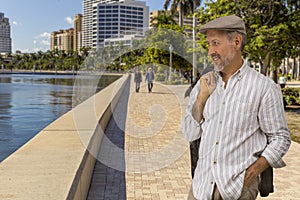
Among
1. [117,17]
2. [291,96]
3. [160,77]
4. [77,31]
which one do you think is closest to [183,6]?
[160,77]

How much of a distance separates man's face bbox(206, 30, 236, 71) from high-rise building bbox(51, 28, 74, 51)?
166635mm

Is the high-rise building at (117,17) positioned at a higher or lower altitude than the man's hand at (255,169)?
higher

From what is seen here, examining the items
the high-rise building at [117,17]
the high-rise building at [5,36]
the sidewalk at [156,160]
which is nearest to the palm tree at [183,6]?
the sidewalk at [156,160]

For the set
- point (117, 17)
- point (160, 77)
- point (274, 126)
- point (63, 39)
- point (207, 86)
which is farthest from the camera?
point (63, 39)

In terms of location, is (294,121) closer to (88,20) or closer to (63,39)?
(88,20)

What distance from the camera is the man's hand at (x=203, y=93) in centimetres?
204

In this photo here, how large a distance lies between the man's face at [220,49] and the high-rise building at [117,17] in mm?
97091

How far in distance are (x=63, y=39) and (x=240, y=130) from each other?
186 m

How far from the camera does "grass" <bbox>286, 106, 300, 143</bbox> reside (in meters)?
9.31

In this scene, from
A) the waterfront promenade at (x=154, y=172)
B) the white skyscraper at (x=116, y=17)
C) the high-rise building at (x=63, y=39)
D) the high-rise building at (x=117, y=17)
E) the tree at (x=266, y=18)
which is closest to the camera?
the waterfront promenade at (x=154, y=172)

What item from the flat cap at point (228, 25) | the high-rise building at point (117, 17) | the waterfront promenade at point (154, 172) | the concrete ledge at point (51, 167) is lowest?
the waterfront promenade at point (154, 172)

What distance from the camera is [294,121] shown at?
1165cm

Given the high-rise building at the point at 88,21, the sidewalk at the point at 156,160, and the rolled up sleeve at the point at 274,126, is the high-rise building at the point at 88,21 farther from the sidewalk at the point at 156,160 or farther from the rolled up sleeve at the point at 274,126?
the rolled up sleeve at the point at 274,126

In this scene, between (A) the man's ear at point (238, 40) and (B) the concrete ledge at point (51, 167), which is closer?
(A) the man's ear at point (238, 40)
